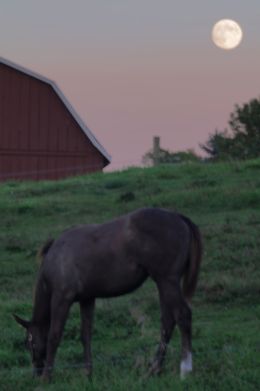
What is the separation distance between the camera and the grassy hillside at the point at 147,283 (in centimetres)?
806

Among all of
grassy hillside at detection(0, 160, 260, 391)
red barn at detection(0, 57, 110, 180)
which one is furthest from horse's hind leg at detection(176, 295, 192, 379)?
red barn at detection(0, 57, 110, 180)

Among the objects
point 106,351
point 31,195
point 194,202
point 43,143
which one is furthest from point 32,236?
point 43,143

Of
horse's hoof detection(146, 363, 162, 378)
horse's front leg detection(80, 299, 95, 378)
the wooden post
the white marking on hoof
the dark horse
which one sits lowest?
horse's hoof detection(146, 363, 162, 378)

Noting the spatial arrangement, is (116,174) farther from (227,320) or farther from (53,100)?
(227,320)

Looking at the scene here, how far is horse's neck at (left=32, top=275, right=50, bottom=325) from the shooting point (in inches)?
335

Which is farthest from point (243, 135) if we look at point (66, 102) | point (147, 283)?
point (147, 283)

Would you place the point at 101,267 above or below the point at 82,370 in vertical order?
above

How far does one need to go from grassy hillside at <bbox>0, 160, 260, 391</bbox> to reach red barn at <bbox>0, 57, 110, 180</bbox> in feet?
26.0

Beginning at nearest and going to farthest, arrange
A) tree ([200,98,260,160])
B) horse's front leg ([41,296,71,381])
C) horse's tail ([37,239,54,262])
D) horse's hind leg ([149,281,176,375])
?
1. horse's hind leg ([149,281,176,375])
2. horse's front leg ([41,296,71,381])
3. horse's tail ([37,239,54,262])
4. tree ([200,98,260,160])

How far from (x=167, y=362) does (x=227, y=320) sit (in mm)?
2725

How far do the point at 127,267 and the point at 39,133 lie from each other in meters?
27.3

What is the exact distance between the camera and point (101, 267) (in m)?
8.25

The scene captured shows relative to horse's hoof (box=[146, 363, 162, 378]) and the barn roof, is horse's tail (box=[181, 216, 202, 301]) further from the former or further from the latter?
the barn roof

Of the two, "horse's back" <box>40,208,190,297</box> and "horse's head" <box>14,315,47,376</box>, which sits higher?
"horse's back" <box>40,208,190,297</box>
